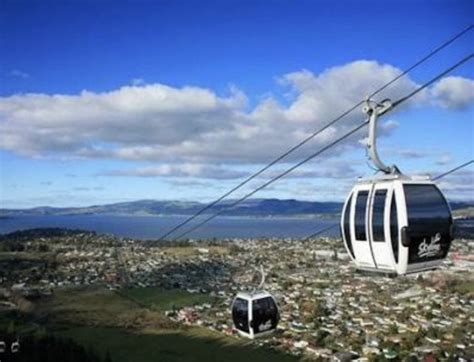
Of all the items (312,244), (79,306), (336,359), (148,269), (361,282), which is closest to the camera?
(336,359)

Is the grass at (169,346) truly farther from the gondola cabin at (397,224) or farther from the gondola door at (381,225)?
the gondola door at (381,225)

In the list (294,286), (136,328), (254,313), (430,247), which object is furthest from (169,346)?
(430,247)

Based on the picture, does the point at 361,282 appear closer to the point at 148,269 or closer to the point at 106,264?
the point at 148,269

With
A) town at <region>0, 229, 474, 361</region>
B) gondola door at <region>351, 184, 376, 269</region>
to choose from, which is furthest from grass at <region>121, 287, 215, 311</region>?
gondola door at <region>351, 184, 376, 269</region>

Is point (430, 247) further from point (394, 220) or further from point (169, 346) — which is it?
point (169, 346)

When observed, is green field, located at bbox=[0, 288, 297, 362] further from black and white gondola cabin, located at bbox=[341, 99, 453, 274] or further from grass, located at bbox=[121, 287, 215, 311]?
black and white gondola cabin, located at bbox=[341, 99, 453, 274]

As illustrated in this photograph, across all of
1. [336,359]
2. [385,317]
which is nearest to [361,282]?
[385,317]
